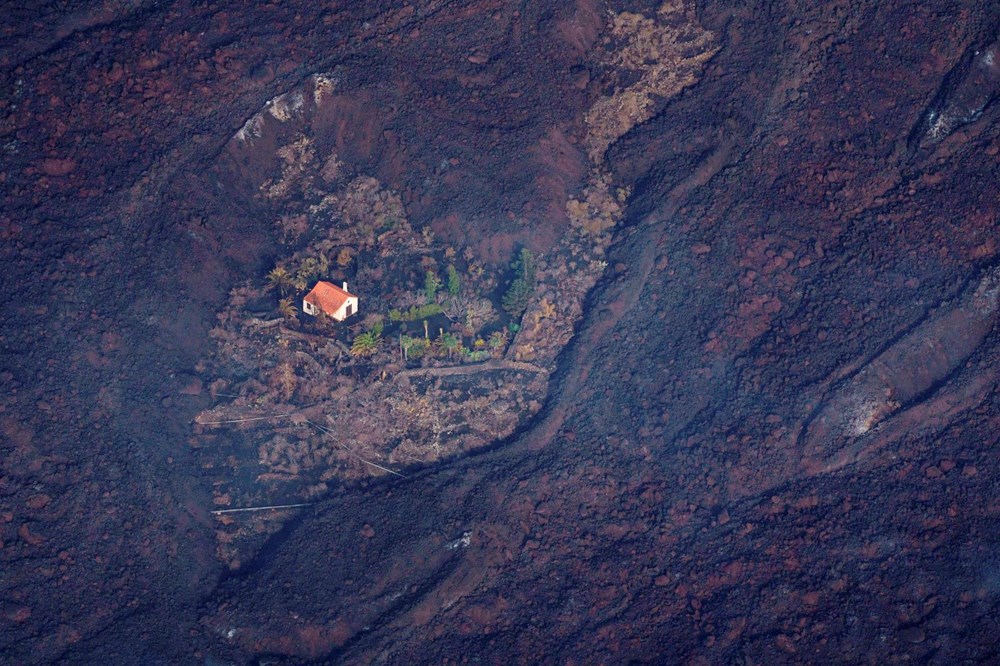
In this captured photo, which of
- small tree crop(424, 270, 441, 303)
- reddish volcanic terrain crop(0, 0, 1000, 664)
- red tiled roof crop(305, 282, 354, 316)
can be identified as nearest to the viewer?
reddish volcanic terrain crop(0, 0, 1000, 664)

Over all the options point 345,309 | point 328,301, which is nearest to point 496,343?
point 345,309

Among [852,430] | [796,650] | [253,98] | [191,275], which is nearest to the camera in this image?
[796,650]

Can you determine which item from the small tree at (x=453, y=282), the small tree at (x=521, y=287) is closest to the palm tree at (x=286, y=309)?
the small tree at (x=453, y=282)

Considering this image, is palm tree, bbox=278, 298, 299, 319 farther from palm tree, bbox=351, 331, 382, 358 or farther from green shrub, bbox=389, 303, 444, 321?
green shrub, bbox=389, 303, 444, 321

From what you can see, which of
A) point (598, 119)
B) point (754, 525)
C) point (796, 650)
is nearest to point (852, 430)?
point (754, 525)

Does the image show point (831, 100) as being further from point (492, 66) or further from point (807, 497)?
point (807, 497)

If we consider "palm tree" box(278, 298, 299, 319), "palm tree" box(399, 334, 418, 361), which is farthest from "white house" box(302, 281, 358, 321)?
"palm tree" box(399, 334, 418, 361)
